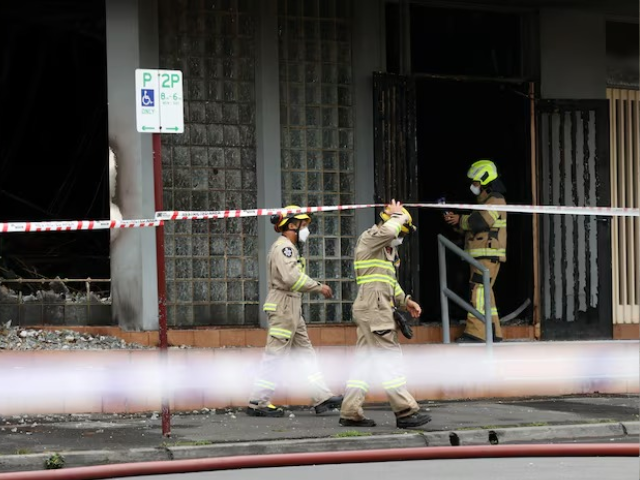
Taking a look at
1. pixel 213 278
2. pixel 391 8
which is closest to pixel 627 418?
pixel 213 278

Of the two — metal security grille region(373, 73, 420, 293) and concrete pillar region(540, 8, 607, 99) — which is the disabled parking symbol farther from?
concrete pillar region(540, 8, 607, 99)

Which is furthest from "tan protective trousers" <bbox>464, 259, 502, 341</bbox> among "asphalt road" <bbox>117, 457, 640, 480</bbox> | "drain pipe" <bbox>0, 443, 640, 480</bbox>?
"asphalt road" <bbox>117, 457, 640, 480</bbox>

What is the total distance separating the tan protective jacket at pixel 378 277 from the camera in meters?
11.5

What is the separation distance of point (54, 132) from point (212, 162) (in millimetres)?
1791

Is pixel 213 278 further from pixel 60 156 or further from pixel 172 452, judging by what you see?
pixel 172 452

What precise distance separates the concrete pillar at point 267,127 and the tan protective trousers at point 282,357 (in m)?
2.01

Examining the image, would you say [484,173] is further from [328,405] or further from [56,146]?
[56,146]

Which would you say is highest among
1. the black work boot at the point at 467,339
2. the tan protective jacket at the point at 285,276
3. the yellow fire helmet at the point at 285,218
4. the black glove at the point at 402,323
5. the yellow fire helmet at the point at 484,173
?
the yellow fire helmet at the point at 484,173

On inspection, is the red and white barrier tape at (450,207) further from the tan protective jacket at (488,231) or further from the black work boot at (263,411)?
the black work boot at (263,411)

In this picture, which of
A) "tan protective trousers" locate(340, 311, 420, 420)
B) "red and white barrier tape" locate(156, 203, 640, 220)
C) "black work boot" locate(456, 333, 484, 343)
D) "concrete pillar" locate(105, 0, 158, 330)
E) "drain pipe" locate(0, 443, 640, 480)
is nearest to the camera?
"drain pipe" locate(0, 443, 640, 480)

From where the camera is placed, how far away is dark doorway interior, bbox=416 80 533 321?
53.7ft

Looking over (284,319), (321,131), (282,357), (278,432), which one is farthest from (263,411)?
(321,131)

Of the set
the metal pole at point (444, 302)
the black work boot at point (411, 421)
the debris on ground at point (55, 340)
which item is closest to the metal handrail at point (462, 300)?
the metal pole at point (444, 302)

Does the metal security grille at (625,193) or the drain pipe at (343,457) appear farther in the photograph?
the metal security grille at (625,193)
